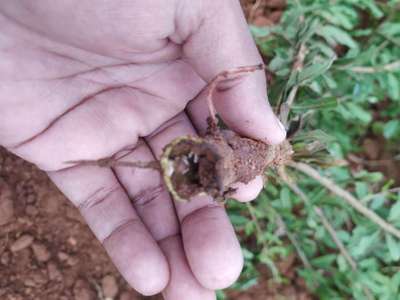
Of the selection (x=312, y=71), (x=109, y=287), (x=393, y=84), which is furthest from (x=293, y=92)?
(x=109, y=287)

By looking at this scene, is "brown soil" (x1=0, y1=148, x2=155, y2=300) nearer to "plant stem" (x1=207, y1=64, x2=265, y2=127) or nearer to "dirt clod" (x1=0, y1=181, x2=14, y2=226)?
"dirt clod" (x1=0, y1=181, x2=14, y2=226)

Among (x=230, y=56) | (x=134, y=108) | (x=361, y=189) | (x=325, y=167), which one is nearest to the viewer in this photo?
(x=230, y=56)

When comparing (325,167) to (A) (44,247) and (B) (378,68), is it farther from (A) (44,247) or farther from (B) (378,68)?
(A) (44,247)

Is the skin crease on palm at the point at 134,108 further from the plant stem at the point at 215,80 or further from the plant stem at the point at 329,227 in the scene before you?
the plant stem at the point at 329,227

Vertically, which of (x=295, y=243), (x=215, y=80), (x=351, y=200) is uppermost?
(x=215, y=80)

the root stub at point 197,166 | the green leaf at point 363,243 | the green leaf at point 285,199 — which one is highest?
the root stub at point 197,166

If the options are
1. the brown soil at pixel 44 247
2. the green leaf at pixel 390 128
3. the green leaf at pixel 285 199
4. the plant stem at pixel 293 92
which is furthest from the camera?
the green leaf at pixel 390 128

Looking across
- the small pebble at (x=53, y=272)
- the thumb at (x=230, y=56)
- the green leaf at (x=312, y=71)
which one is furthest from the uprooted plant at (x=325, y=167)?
the small pebble at (x=53, y=272)
